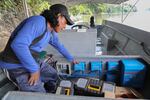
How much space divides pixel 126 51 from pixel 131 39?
0.87 ft

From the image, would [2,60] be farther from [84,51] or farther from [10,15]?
[10,15]

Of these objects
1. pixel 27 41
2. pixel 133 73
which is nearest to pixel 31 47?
pixel 27 41

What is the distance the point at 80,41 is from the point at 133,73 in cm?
144

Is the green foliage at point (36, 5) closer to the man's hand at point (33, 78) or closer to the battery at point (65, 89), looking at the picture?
the battery at point (65, 89)

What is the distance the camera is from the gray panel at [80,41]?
11.3 feet

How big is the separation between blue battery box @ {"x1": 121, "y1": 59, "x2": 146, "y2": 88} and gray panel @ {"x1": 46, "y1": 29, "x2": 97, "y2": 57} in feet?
3.99

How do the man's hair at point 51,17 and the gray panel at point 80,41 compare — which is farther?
the gray panel at point 80,41

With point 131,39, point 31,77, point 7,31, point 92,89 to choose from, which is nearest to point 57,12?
point 31,77

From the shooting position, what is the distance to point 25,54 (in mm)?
1561

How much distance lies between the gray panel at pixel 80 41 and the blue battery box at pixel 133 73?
3.99ft

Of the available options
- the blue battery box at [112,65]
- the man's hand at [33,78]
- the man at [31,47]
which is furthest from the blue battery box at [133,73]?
the man's hand at [33,78]

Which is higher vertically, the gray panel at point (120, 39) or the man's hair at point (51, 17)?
the man's hair at point (51, 17)

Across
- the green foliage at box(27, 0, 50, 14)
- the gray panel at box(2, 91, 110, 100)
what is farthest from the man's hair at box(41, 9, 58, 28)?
the green foliage at box(27, 0, 50, 14)

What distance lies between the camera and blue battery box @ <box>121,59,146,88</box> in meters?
2.21
